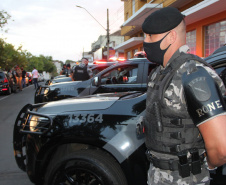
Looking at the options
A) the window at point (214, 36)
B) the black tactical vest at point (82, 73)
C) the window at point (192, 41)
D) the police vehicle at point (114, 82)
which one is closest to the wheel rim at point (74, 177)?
the police vehicle at point (114, 82)

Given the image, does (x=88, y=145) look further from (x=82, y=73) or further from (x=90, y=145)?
(x=82, y=73)

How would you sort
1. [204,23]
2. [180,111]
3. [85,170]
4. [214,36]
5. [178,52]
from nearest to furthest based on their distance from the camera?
[180,111] < [178,52] < [85,170] < [214,36] < [204,23]

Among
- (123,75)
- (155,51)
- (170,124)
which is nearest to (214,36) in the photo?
(123,75)

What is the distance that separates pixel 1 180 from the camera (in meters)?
3.28

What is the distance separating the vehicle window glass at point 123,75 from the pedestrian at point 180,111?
3.61 metres

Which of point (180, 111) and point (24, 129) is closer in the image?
point (180, 111)

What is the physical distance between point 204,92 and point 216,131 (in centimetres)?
18

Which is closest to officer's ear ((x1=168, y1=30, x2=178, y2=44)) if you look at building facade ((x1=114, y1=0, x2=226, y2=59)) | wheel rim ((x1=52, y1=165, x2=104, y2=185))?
wheel rim ((x1=52, y1=165, x2=104, y2=185))

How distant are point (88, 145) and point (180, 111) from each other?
116 cm

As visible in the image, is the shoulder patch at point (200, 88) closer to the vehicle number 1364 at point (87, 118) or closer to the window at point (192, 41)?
the vehicle number 1364 at point (87, 118)

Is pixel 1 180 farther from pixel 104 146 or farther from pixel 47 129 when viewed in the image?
pixel 104 146

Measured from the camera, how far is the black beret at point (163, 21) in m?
1.21

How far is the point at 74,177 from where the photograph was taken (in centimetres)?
206

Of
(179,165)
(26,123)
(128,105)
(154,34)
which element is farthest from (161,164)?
(26,123)
